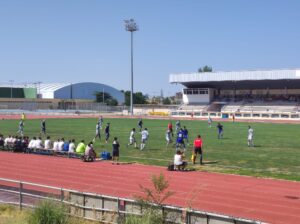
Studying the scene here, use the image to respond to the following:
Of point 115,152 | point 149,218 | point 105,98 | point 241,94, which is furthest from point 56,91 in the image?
point 149,218

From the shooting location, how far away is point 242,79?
85875mm

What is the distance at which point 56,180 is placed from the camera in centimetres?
1848

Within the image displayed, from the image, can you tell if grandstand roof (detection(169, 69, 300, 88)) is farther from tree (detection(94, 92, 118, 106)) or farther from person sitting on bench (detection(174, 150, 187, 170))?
person sitting on bench (detection(174, 150, 187, 170))

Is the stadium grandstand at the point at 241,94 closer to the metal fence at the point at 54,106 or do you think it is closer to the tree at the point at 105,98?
the metal fence at the point at 54,106

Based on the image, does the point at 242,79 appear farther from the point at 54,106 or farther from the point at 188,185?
the point at 188,185

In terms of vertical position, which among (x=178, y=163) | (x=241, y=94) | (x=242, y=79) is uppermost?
(x=242, y=79)

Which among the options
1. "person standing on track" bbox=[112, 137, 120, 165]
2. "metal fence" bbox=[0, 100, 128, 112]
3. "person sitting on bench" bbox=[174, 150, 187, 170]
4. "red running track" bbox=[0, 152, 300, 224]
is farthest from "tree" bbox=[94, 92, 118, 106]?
"person sitting on bench" bbox=[174, 150, 187, 170]

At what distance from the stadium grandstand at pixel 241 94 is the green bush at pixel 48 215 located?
67116mm

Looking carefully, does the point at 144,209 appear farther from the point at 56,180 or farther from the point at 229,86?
the point at 229,86

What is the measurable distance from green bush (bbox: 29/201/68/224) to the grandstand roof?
74.6 meters

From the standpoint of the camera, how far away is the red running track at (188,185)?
44.8 feet

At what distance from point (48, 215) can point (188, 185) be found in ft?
26.8

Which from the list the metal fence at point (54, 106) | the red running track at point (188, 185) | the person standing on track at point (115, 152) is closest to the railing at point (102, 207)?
the red running track at point (188, 185)

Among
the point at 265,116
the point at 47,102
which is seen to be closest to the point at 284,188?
the point at 265,116
